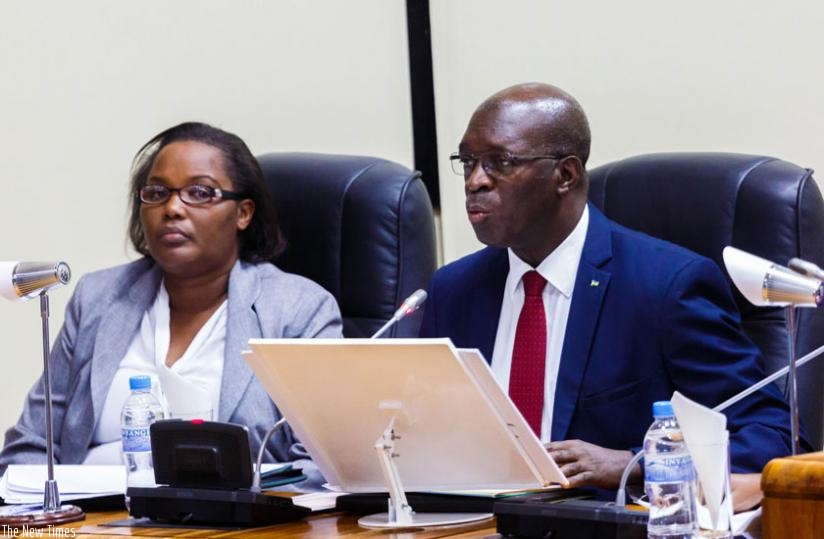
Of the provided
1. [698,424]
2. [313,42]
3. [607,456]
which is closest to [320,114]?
[313,42]

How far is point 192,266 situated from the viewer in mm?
2945

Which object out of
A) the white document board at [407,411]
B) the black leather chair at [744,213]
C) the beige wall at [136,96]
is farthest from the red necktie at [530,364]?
the beige wall at [136,96]

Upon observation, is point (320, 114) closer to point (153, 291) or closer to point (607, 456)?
point (153, 291)

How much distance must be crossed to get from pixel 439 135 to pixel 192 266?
3.25ft

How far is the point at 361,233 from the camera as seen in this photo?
9.68ft

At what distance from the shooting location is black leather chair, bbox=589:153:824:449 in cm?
240

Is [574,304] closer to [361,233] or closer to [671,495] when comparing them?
[361,233]

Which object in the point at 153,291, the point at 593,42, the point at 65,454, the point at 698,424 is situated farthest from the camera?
the point at 593,42

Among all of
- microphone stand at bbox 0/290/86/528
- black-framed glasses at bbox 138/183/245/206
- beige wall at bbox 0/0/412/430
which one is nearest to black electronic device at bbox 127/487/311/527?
microphone stand at bbox 0/290/86/528

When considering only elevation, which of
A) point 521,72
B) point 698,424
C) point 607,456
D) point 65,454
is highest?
point 521,72

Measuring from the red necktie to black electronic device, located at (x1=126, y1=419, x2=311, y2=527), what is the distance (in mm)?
551

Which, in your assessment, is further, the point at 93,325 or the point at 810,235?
the point at 93,325

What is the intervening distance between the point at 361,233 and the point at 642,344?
2.74ft

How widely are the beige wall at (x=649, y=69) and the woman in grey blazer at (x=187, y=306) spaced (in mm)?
771
